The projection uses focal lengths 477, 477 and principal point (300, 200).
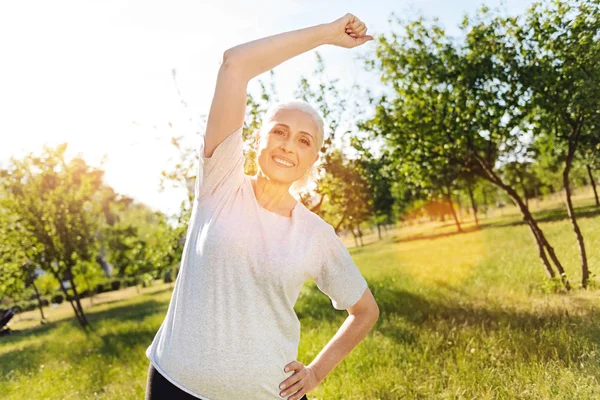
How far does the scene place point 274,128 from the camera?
2227mm

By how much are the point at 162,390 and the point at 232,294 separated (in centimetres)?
51

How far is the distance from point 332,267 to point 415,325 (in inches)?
224

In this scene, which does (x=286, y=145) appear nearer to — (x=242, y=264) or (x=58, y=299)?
(x=242, y=264)

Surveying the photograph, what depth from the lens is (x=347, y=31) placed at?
2.18 meters

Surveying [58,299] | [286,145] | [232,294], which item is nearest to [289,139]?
[286,145]

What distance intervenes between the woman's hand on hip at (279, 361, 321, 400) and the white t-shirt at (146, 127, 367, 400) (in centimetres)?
3

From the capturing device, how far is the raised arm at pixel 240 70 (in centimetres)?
187

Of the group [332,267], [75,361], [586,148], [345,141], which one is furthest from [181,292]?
[75,361]

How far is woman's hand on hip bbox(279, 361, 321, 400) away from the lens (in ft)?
6.73

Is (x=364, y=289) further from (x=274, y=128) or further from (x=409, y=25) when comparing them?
(x=409, y=25)

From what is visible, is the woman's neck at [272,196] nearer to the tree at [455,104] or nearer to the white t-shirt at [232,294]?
the white t-shirt at [232,294]

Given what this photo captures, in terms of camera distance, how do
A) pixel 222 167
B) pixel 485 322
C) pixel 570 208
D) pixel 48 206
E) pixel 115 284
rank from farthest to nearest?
pixel 115 284 < pixel 48 206 < pixel 570 208 < pixel 485 322 < pixel 222 167

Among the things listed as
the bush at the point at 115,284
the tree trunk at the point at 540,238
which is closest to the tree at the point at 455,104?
the tree trunk at the point at 540,238

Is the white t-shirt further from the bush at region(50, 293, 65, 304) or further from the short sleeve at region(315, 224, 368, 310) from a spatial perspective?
the bush at region(50, 293, 65, 304)
